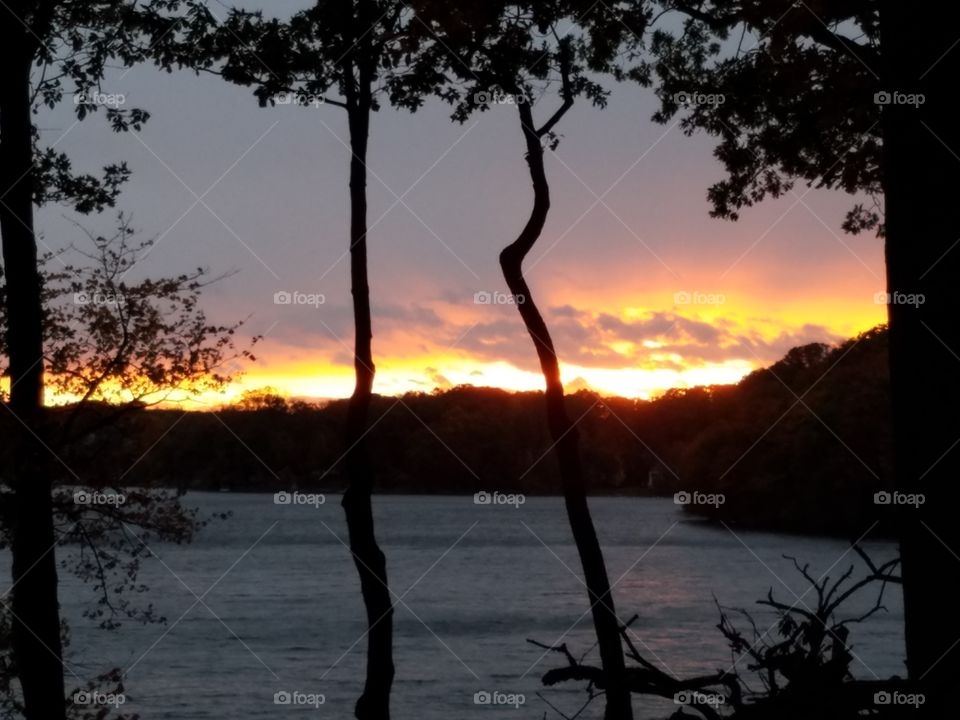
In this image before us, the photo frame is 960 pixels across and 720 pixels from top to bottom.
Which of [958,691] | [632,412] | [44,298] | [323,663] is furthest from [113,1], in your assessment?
[632,412]

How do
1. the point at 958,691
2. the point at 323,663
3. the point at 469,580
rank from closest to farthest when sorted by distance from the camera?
the point at 958,691, the point at 323,663, the point at 469,580

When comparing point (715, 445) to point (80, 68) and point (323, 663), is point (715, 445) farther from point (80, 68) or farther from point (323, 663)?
point (80, 68)

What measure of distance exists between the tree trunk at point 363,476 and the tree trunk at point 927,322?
5598mm

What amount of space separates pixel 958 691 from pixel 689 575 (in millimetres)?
91017

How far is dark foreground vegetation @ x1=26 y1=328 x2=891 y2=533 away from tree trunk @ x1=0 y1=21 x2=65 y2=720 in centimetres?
1228

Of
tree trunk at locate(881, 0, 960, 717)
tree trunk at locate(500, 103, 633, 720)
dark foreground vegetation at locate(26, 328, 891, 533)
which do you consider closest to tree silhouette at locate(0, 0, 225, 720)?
tree trunk at locate(500, 103, 633, 720)

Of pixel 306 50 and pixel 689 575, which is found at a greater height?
pixel 306 50

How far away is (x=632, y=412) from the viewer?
6197 centimetres

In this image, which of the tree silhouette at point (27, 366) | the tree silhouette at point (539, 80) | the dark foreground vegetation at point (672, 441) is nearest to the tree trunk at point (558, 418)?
the tree silhouette at point (539, 80)

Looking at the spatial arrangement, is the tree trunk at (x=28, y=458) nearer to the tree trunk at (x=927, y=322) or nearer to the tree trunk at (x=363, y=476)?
the tree trunk at (x=363, y=476)

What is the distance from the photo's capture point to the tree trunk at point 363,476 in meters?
11.5

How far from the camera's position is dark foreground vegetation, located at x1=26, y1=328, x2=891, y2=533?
37.7 metres

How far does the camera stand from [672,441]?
81.6m

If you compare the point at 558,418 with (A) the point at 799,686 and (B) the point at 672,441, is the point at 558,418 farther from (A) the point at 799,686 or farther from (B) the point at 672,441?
(B) the point at 672,441
